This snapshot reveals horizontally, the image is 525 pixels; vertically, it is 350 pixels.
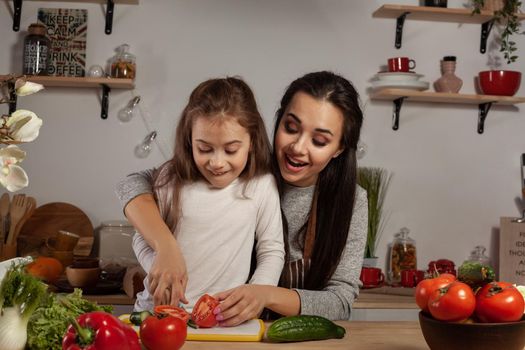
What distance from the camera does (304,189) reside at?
191 centimetres

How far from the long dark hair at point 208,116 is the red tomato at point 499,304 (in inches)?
29.6

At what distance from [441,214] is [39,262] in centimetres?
184

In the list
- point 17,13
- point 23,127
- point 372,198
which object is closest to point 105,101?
point 17,13

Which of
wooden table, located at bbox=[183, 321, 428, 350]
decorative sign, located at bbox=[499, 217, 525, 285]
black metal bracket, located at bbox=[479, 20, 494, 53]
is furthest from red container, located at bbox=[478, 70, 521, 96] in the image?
wooden table, located at bbox=[183, 321, 428, 350]

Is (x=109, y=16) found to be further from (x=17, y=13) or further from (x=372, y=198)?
(x=372, y=198)

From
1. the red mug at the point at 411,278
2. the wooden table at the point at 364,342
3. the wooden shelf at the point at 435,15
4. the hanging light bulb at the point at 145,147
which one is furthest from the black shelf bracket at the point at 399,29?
the wooden table at the point at 364,342

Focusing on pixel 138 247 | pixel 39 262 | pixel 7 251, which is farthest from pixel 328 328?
pixel 7 251

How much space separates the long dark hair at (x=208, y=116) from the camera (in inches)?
65.6

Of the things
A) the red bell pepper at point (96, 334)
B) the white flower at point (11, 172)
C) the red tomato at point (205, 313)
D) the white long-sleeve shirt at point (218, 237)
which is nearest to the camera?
the white flower at point (11, 172)

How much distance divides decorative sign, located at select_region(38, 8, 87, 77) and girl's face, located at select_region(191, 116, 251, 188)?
162 cm

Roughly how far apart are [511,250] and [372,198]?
663mm

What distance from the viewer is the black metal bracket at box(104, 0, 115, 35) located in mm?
3066

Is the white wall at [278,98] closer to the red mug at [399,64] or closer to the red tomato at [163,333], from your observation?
the red mug at [399,64]

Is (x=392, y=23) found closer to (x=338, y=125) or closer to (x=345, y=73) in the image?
(x=345, y=73)
